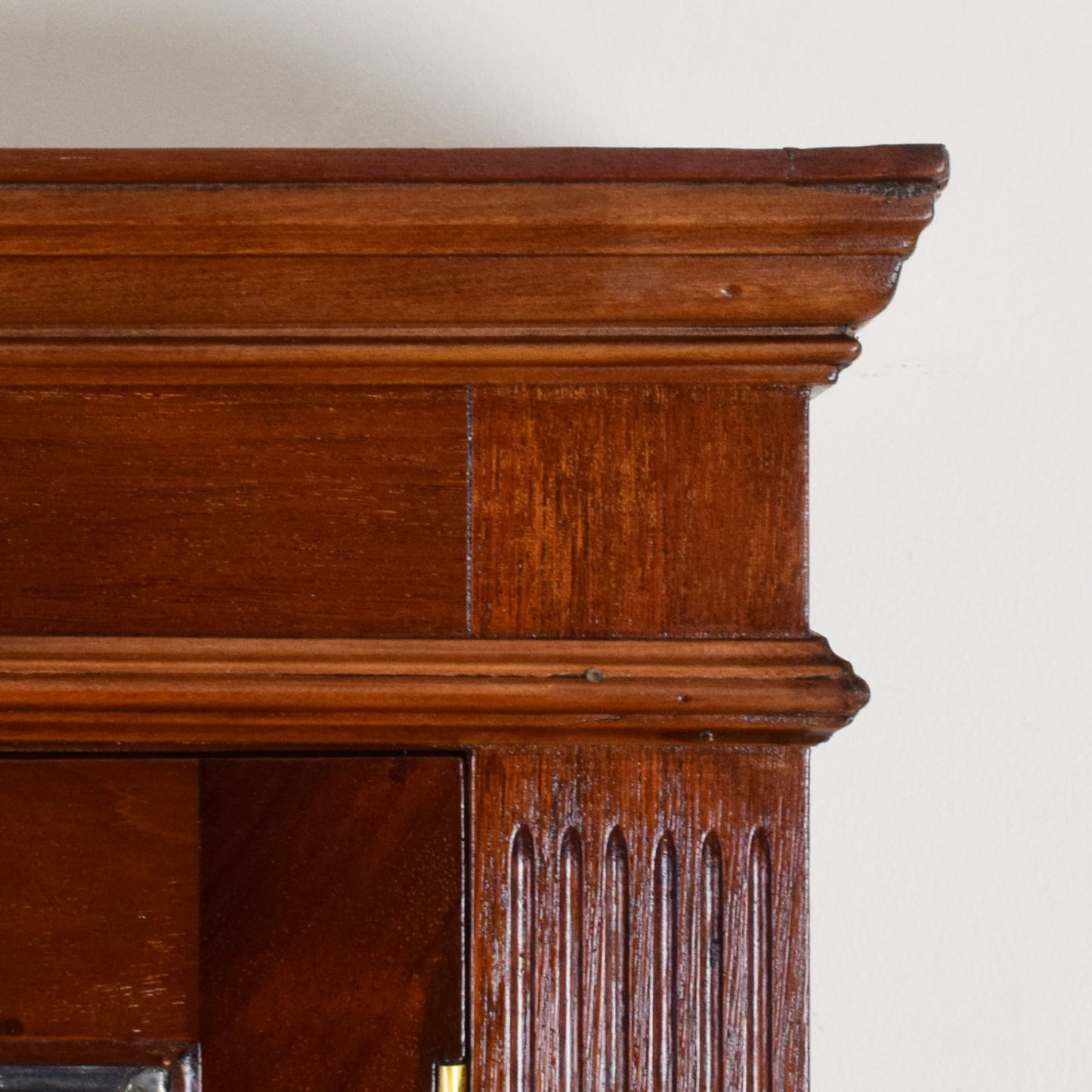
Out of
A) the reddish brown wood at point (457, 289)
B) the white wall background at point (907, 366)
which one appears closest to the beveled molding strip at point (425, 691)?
the reddish brown wood at point (457, 289)

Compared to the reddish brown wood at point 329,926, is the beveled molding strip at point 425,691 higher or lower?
higher

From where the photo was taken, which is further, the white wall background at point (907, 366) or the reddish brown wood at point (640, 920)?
the white wall background at point (907, 366)

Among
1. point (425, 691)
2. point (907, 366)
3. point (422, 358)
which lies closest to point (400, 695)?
point (425, 691)

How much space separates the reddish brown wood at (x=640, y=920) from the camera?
1.27 ft

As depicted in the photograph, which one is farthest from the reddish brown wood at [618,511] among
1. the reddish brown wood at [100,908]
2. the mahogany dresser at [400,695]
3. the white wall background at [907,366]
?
the white wall background at [907,366]

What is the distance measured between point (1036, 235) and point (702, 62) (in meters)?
0.22

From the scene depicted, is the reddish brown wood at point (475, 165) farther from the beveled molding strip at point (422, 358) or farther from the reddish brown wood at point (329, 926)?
the reddish brown wood at point (329, 926)

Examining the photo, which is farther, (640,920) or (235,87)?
(235,87)

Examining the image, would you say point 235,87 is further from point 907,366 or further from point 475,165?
point 907,366

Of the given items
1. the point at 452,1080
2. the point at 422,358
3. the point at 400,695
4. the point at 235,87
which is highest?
the point at 235,87

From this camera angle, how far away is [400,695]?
376mm

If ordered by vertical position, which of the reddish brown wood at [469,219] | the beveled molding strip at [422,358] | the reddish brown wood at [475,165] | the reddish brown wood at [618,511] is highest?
the reddish brown wood at [475,165]

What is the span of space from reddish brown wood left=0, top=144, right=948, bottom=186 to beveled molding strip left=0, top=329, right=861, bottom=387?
52mm

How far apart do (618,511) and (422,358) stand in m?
0.09
